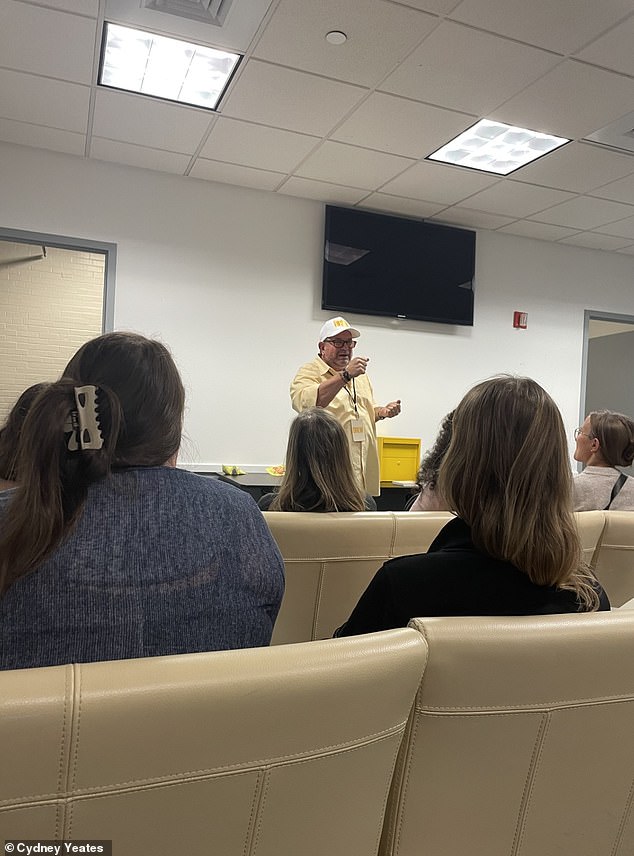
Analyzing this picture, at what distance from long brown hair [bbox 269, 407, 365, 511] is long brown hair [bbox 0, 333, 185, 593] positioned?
3.17 feet

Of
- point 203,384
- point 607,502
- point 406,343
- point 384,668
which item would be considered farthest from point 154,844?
point 406,343

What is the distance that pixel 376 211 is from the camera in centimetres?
495

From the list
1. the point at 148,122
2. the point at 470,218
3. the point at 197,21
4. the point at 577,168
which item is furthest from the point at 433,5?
the point at 470,218

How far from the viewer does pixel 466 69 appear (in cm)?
296

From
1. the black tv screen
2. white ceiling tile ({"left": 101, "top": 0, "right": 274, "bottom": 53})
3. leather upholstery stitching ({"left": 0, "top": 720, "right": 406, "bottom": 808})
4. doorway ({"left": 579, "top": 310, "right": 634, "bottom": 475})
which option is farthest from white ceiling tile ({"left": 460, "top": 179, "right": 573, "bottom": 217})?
leather upholstery stitching ({"left": 0, "top": 720, "right": 406, "bottom": 808})

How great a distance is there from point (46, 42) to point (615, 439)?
305 cm

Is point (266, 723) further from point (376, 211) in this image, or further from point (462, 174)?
point (376, 211)

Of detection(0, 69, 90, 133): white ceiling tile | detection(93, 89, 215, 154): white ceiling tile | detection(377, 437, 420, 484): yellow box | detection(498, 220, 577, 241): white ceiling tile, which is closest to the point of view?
detection(0, 69, 90, 133): white ceiling tile

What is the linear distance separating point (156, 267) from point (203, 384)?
34.0 inches

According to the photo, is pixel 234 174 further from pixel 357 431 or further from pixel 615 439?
pixel 615 439

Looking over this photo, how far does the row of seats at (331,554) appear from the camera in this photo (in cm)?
179

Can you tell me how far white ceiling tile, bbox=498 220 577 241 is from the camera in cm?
513

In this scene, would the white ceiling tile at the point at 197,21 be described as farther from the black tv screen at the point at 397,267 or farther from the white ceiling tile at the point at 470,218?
the white ceiling tile at the point at 470,218

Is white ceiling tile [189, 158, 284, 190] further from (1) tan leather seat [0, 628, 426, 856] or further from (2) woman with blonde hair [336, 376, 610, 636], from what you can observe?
(1) tan leather seat [0, 628, 426, 856]
